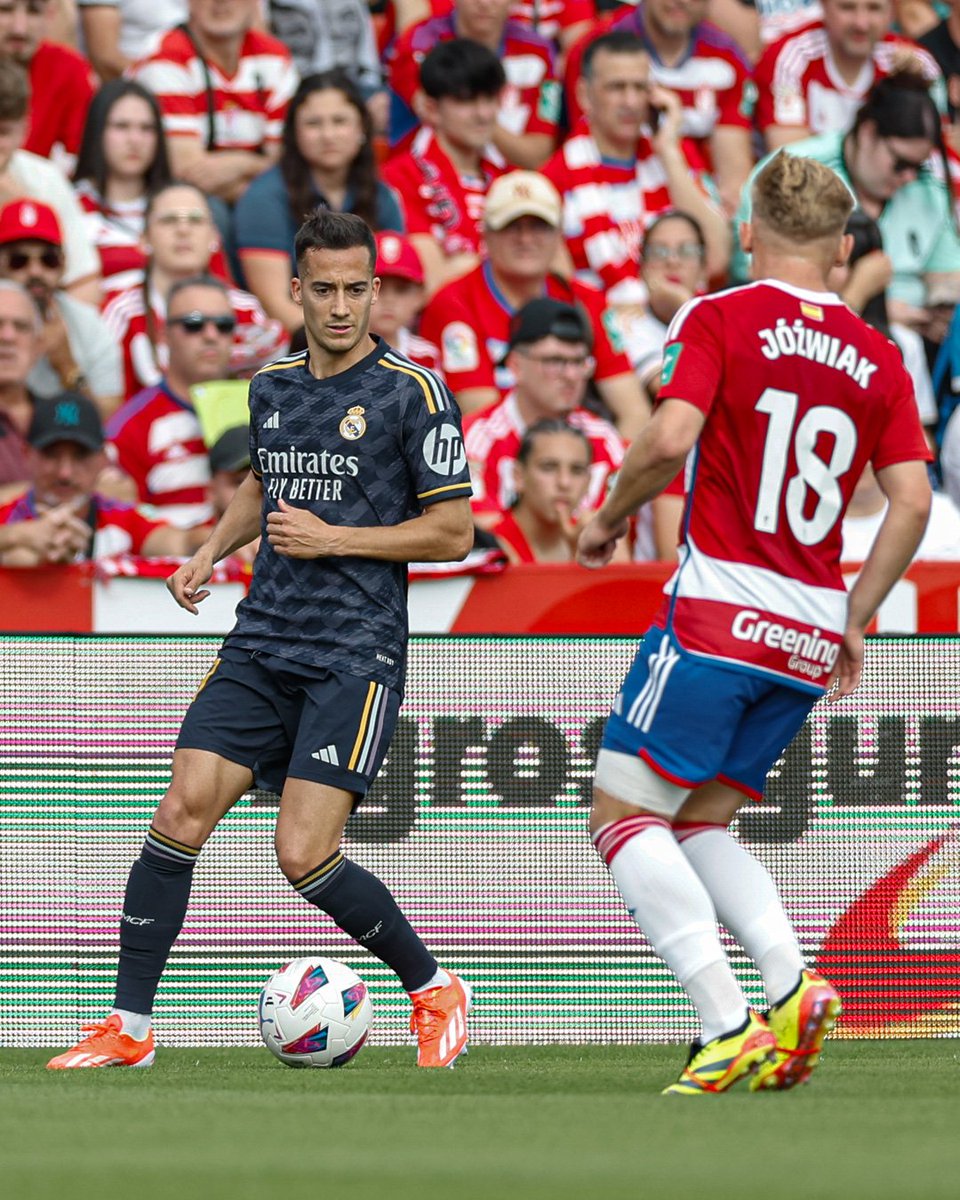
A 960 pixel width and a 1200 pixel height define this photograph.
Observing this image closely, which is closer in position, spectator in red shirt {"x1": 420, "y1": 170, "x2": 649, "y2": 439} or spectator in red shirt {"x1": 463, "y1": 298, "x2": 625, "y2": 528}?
spectator in red shirt {"x1": 463, "y1": 298, "x2": 625, "y2": 528}

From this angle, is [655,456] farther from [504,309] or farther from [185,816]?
[504,309]

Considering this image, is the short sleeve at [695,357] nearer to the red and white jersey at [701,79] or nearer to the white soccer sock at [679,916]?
the white soccer sock at [679,916]

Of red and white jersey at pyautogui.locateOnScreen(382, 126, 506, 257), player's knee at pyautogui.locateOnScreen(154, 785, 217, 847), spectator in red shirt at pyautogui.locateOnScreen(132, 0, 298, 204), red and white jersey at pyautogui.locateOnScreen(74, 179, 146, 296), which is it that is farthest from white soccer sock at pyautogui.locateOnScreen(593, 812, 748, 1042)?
spectator in red shirt at pyautogui.locateOnScreen(132, 0, 298, 204)

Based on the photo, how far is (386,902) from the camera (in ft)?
21.2

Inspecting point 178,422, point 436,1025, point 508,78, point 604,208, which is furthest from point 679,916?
point 508,78

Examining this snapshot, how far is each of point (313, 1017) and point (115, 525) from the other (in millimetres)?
2977

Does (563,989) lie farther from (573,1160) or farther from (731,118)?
(731,118)

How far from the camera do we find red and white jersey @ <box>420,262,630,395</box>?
35.6 ft

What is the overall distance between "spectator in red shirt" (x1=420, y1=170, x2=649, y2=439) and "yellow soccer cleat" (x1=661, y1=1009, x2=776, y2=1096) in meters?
5.82

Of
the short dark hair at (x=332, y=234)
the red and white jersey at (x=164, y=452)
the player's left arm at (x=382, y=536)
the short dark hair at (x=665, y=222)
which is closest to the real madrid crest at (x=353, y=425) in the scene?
the player's left arm at (x=382, y=536)

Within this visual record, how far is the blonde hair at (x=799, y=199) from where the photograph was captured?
5.52m

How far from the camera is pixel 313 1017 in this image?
6.56 meters

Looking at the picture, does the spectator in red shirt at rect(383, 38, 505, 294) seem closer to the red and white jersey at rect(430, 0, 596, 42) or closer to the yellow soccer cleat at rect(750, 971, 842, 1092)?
the red and white jersey at rect(430, 0, 596, 42)

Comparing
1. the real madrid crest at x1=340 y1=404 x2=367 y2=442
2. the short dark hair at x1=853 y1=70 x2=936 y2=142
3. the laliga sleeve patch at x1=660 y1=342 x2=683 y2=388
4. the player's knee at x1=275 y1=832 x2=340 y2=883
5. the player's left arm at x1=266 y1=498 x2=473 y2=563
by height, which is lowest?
the player's knee at x1=275 y1=832 x2=340 y2=883
